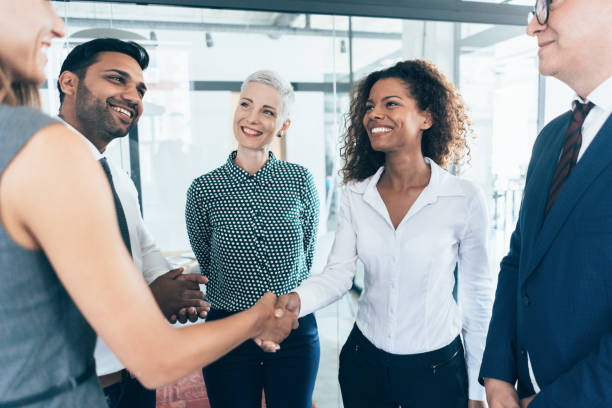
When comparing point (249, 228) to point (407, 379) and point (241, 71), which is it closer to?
point (407, 379)

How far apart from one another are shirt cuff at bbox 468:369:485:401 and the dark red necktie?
2.41ft

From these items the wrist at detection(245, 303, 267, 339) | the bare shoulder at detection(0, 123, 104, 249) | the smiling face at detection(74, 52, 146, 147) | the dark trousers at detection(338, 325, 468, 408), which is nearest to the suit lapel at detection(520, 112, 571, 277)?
the dark trousers at detection(338, 325, 468, 408)

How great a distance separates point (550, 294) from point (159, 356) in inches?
38.1

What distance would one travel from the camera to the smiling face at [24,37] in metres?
0.73

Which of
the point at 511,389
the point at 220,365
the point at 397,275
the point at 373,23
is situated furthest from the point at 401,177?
the point at 373,23

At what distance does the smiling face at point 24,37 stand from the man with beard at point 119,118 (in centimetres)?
82

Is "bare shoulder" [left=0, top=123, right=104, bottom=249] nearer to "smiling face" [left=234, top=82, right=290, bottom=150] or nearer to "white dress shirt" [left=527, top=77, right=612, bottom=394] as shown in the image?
"white dress shirt" [left=527, top=77, right=612, bottom=394]

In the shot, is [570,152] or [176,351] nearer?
[176,351]

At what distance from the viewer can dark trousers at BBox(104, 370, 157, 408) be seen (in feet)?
4.55

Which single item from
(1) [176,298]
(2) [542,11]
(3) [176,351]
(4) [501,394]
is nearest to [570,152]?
(2) [542,11]

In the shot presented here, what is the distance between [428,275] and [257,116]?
43.5 inches

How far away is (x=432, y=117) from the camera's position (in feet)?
6.24

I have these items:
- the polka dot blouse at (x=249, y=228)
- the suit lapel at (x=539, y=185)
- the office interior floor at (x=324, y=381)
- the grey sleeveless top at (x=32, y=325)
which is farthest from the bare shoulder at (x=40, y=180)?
the office interior floor at (x=324, y=381)

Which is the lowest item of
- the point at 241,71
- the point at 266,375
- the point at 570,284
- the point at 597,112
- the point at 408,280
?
the point at 266,375
